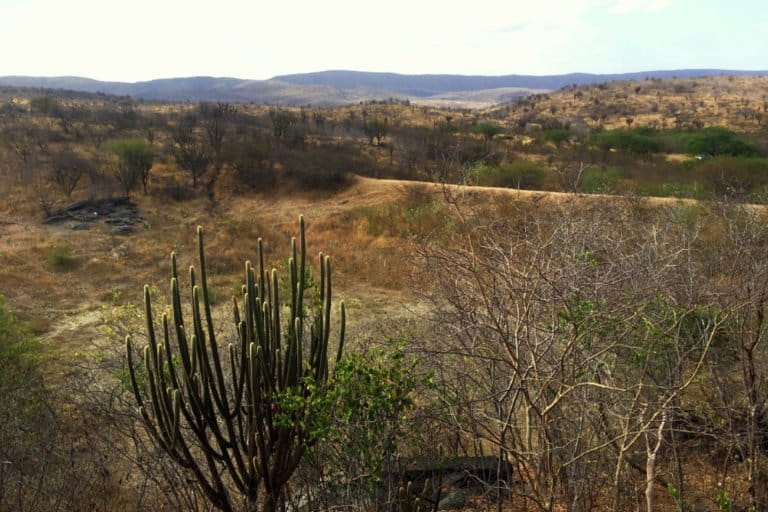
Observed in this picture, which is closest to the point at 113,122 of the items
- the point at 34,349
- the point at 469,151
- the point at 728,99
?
the point at 469,151

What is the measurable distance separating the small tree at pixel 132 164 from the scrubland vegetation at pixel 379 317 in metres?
0.13

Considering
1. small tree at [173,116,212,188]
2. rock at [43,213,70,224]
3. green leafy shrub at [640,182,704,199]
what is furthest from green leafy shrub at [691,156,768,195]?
rock at [43,213,70,224]

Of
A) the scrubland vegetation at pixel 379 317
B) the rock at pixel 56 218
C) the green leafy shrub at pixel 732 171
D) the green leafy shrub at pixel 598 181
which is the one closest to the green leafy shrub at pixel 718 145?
the scrubland vegetation at pixel 379 317

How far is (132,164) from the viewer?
25156 mm

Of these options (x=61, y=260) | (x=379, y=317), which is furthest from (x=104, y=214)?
(x=379, y=317)

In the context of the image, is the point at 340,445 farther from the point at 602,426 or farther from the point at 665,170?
the point at 665,170

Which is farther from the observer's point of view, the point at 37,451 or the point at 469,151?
the point at 469,151

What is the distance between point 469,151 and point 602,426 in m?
26.1

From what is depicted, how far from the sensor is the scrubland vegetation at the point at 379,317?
4.94m

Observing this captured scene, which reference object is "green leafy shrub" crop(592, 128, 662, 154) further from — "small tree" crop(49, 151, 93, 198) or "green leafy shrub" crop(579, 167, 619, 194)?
"small tree" crop(49, 151, 93, 198)

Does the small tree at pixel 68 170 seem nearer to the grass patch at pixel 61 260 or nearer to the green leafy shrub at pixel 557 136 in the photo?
the grass patch at pixel 61 260

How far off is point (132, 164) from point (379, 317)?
16.4m

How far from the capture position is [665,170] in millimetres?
25938

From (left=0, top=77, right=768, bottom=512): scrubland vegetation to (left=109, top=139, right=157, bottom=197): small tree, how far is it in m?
0.13
